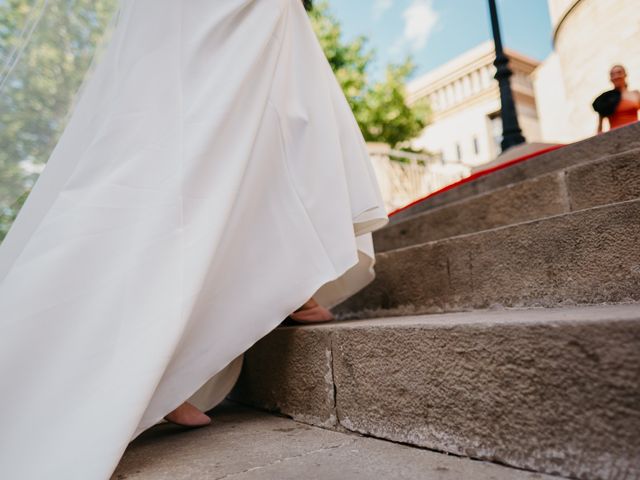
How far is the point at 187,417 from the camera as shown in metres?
1.60

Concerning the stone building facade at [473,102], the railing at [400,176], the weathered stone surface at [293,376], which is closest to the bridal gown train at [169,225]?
the weathered stone surface at [293,376]

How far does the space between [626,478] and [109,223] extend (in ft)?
4.53

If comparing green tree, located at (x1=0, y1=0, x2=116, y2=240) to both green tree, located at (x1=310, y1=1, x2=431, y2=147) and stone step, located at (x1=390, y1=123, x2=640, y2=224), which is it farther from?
green tree, located at (x1=310, y1=1, x2=431, y2=147)

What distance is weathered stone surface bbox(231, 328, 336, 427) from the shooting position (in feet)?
4.84

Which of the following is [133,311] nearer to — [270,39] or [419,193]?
[270,39]

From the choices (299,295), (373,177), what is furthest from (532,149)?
(299,295)

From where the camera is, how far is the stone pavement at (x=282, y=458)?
3.27 ft

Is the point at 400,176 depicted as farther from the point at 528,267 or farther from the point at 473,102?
the point at 473,102

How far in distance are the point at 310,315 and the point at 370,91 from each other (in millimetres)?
15654

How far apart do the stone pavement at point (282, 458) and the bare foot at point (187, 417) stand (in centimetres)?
3

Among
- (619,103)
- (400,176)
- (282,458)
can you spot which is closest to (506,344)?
(282,458)

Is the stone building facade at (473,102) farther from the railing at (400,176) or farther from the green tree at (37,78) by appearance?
the green tree at (37,78)

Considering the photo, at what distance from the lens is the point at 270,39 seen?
1.76m

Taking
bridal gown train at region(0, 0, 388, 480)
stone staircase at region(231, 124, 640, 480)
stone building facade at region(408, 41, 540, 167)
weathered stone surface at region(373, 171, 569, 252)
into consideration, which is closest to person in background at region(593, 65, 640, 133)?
stone staircase at region(231, 124, 640, 480)
